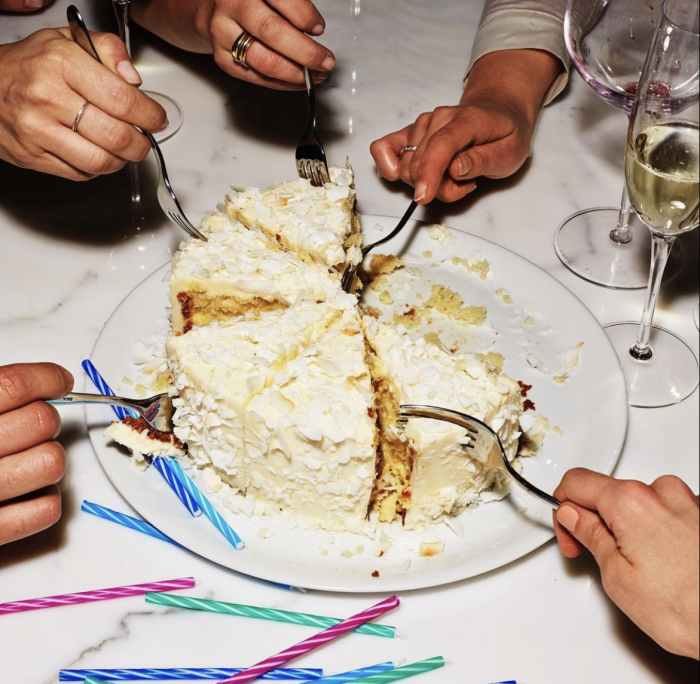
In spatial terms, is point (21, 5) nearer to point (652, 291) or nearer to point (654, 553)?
point (652, 291)

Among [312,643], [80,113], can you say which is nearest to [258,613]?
[312,643]

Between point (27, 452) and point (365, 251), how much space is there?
802 millimetres

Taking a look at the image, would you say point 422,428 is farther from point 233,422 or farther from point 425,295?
point 425,295

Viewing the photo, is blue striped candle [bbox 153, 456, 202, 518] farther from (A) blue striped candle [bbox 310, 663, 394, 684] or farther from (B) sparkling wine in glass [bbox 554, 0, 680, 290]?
(B) sparkling wine in glass [bbox 554, 0, 680, 290]

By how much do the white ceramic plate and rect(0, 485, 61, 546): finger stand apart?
11 centimetres

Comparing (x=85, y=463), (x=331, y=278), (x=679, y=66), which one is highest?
(x=679, y=66)

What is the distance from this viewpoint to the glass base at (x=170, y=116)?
2.18 m

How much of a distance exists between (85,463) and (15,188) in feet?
2.81

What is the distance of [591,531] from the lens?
1.16 metres

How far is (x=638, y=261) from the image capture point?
188cm

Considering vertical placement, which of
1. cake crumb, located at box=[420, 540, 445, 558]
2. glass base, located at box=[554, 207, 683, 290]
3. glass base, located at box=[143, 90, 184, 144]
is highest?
glass base, located at box=[554, 207, 683, 290]

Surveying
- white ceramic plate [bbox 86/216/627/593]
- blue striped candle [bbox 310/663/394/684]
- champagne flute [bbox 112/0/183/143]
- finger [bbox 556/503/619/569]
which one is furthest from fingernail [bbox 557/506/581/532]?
champagne flute [bbox 112/0/183/143]

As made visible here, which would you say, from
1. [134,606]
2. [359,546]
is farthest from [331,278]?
[134,606]

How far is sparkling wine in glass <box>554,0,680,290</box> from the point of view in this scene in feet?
5.62
